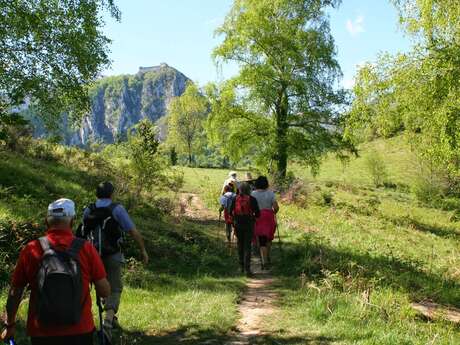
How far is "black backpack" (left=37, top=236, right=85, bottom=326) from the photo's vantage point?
3.90 metres

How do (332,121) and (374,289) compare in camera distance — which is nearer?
(374,289)

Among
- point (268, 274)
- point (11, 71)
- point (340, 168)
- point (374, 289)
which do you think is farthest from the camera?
point (340, 168)

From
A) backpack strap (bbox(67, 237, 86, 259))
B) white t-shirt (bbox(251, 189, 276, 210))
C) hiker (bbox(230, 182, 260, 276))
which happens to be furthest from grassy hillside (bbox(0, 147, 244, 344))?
backpack strap (bbox(67, 237, 86, 259))

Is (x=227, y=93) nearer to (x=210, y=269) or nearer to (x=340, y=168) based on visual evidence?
(x=210, y=269)

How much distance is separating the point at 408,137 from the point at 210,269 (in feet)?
41.5

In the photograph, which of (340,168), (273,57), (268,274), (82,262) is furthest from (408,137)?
(340,168)

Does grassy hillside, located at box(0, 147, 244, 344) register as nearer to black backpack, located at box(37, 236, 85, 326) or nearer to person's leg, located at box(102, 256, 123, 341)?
person's leg, located at box(102, 256, 123, 341)

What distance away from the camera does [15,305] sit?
414cm

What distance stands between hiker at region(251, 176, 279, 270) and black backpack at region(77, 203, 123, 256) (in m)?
6.17

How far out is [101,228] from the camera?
6.63 metres

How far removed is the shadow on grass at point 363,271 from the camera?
10.2 metres

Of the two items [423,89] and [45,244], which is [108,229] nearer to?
[45,244]

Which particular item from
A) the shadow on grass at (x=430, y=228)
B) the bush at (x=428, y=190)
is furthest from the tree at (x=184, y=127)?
the shadow on grass at (x=430, y=228)

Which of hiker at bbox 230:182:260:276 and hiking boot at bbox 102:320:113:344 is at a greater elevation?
hiker at bbox 230:182:260:276
